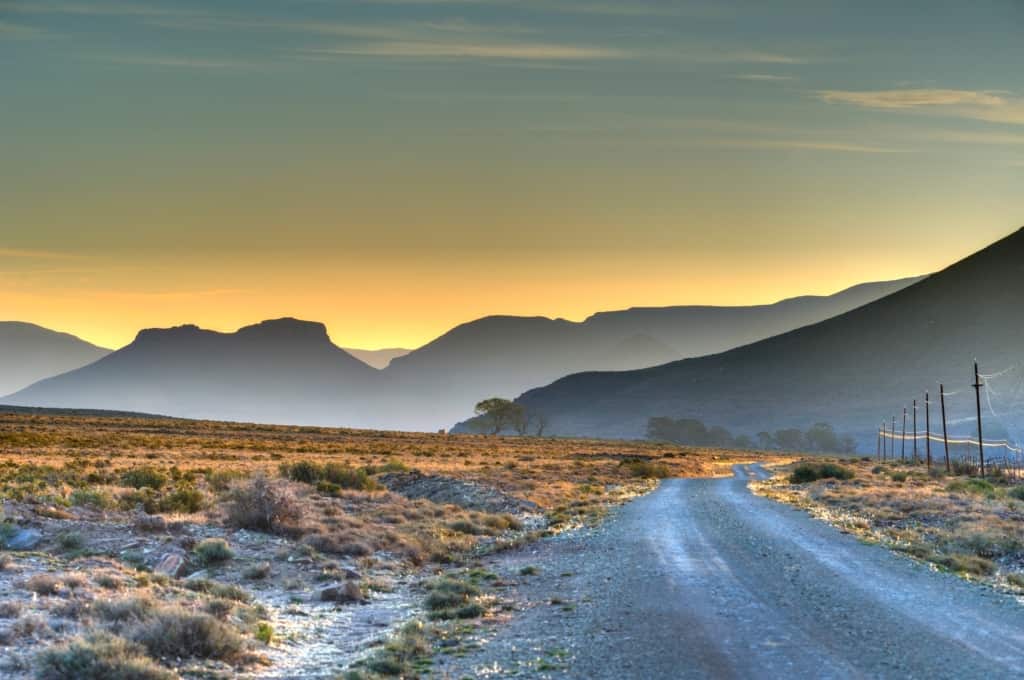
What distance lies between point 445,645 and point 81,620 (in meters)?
5.10

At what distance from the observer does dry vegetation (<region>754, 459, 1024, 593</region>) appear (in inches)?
825

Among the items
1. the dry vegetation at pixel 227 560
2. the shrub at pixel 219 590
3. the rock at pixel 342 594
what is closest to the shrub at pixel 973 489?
the dry vegetation at pixel 227 560

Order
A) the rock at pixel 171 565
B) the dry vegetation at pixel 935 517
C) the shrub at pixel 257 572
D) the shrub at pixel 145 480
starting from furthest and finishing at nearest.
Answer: the shrub at pixel 145 480 → the dry vegetation at pixel 935 517 → the shrub at pixel 257 572 → the rock at pixel 171 565

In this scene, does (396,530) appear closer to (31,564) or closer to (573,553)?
(573,553)

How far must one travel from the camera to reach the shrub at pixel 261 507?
23516 millimetres

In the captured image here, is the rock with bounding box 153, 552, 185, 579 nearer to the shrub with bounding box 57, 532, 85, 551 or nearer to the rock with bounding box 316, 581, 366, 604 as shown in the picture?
the shrub with bounding box 57, 532, 85, 551

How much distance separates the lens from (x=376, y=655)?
499 inches

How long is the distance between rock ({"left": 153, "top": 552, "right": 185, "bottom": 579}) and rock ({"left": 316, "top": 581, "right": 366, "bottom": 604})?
2.81m

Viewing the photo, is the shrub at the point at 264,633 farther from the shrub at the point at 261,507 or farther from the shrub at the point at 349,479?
the shrub at the point at 349,479

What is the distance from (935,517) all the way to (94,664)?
28.5 m

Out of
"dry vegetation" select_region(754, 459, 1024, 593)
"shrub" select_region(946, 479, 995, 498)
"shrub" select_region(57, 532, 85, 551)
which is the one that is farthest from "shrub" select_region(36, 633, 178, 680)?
"shrub" select_region(946, 479, 995, 498)

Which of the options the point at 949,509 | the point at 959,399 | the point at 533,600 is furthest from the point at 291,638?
the point at 959,399

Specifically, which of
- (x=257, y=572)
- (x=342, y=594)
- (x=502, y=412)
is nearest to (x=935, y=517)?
(x=342, y=594)

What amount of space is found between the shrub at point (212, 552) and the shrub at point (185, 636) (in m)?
6.89
